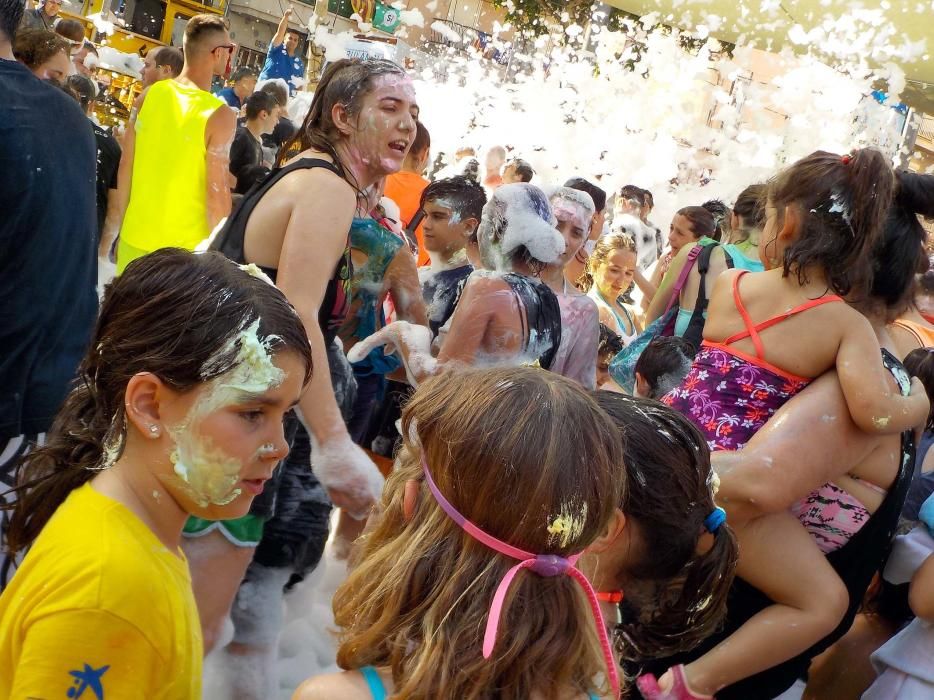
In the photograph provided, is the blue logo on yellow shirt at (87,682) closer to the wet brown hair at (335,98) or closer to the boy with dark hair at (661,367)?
the wet brown hair at (335,98)

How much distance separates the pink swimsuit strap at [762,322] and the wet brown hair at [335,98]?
1045 mm

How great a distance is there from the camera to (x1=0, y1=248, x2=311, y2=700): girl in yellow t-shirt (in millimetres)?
1328

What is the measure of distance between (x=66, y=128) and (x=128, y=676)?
4.46 ft

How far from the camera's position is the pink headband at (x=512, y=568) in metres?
1.16

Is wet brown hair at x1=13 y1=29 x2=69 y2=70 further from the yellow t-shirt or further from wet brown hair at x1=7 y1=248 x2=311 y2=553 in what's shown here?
the yellow t-shirt

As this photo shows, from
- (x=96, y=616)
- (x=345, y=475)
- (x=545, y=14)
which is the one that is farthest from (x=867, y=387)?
(x=545, y=14)

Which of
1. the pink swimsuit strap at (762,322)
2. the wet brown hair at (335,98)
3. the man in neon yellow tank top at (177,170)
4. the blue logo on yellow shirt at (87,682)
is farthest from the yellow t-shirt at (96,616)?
the man in neon yellow tank top at (177,170)

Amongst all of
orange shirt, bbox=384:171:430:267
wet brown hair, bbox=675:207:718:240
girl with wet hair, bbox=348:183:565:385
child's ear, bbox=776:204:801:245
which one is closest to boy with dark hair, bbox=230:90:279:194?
orange shirt, bbox=384:171:430:267

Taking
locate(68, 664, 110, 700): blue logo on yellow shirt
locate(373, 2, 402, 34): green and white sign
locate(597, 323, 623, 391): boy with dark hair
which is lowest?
locate(597, 323, 623, 391): boy with dark hair

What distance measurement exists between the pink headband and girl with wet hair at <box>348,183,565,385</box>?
1513mm

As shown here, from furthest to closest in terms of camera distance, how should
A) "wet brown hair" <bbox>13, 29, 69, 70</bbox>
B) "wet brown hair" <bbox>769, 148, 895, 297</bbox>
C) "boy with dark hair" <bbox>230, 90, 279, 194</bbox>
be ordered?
"boy with dark hair" <bbox>230, 90, 279, 194</bbox>, "wet brown hair" <bbox>13, 29, 69, 70</bbox>, "wet brown hair" <bbox>769, 148, 895, 297</bbox>

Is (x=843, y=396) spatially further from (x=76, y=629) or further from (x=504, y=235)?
(x=76, y=629)

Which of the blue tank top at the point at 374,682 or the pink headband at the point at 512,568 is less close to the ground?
the pink headband at the point at 512,568

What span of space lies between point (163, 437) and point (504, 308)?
1.50m
